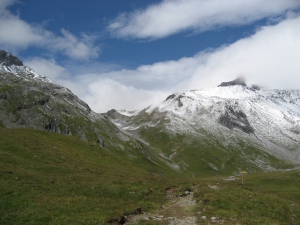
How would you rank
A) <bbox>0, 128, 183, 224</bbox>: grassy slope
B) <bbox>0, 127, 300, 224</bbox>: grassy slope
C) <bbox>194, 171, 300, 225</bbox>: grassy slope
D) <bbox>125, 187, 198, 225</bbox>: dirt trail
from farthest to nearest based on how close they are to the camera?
<bbox>194, 171, 300, 225</bbox>: grassy slope → <bbox>125, 187, 198, 225</bbox>: dirt trail → <bbox>0, 127, 300, 224</bbox>: grassy slope → <bbox>0, 128, 183, 224</bbox>: grassy slope

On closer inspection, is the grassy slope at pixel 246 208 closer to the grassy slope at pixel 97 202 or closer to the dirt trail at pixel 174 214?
the grassy slope at pixel 97 202

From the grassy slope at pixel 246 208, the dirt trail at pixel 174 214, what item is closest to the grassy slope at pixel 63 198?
the dirt trail at pixel 174 214

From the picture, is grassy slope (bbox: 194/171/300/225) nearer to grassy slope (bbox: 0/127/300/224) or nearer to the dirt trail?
grassy slope (bbox: 0/127/300/224)

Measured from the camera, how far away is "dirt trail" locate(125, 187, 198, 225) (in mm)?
24659

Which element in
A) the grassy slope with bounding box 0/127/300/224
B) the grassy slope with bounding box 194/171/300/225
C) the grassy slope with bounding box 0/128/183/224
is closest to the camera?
the grassy slope with bounding box 0/128/183/224

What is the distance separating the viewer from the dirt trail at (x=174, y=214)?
24.7m

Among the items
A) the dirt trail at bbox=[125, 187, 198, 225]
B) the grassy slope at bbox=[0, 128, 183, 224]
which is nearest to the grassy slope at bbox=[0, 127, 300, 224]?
the grassy slope at bbox=[0, 128, 183, 224]

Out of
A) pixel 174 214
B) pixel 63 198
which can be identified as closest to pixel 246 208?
pixel 174 214

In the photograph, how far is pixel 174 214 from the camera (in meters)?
28.0

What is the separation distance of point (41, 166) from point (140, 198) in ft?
91.1

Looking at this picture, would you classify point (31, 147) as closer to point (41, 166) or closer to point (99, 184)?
point (41, 166)

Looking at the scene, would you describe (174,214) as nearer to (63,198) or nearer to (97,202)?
(97,202)

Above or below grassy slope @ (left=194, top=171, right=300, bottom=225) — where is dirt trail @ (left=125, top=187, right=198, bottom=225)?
below

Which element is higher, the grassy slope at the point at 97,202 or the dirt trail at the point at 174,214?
the grassy slope at the point at 97,202
